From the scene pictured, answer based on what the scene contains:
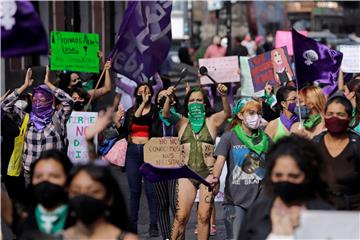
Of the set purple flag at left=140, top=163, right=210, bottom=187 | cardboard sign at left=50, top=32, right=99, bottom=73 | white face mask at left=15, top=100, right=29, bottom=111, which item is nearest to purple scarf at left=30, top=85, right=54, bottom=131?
white face mask at left=15, top=100, right=29, bottom=111

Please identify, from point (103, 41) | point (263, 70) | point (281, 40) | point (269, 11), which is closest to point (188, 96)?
point (263, 70)

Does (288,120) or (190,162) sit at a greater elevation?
(288,120)

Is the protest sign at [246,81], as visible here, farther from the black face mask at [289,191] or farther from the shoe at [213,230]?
the black face mask at [289,191]

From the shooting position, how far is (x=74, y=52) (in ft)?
46.8

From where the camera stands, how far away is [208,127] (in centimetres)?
1073

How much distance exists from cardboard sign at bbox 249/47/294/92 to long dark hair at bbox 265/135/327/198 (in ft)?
25.9

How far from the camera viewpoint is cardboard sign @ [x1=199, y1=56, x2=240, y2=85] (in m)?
15.1

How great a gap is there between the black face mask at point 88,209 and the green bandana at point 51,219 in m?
0.33

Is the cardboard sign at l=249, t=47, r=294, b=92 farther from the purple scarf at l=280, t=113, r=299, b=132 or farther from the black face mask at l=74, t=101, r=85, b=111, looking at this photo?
the purple scarf at l=280, t=113, r=299, b=132

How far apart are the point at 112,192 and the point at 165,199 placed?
5667 mm

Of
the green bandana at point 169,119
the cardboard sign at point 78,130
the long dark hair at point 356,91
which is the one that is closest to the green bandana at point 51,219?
the green bandana at point 169,119

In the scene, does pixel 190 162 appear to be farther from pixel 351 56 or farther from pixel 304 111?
pixel 351 56

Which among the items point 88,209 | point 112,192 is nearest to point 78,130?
point 112,192

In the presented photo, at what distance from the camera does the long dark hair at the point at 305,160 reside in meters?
5.92
